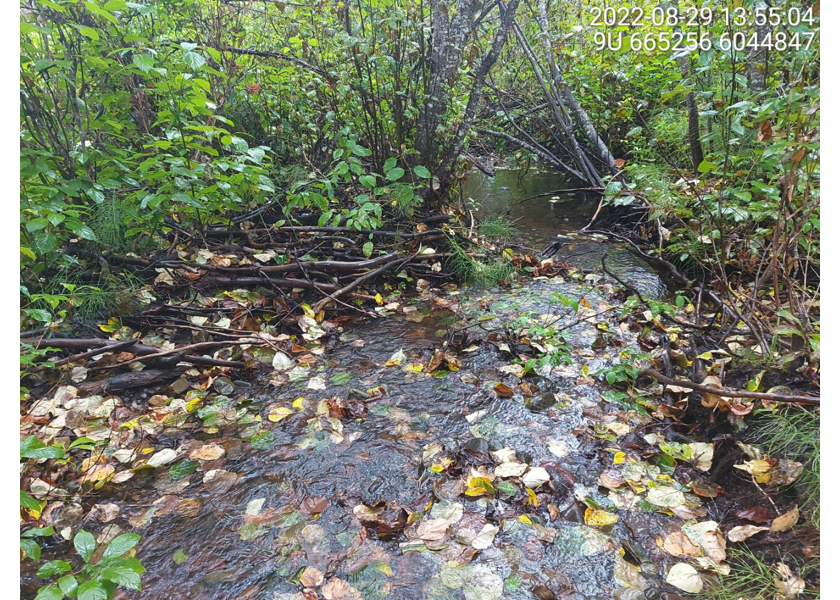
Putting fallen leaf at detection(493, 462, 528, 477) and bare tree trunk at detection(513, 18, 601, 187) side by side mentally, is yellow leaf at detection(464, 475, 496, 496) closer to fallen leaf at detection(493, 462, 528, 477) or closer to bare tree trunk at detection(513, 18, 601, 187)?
fallen leaf at detection(493, 462, 528, 477)

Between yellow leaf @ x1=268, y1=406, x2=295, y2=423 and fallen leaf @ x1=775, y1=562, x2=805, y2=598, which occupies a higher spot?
yellow leaf @ x1=268, y1=406, x2=295, y2=423

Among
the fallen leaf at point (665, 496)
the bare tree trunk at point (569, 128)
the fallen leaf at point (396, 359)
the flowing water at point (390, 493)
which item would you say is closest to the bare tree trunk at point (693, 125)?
the bare tree trunk at point (569, 128)

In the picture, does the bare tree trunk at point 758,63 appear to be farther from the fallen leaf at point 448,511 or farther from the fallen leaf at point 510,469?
the fallen leaf at point 448,511

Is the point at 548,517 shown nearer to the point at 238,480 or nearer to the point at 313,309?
the point at 238,480

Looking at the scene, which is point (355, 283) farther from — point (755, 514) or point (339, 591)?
point (755, 514)

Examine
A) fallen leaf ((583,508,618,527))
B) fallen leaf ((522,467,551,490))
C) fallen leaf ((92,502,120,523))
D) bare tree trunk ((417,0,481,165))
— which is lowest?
fallen leaf ((583,508,618,527))

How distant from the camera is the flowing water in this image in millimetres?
1549

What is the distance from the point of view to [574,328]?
316 cm

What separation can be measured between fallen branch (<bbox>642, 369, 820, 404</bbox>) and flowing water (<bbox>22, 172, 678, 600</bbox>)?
273 millimetres

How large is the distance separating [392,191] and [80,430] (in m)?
2.81

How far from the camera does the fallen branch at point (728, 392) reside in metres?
1.59

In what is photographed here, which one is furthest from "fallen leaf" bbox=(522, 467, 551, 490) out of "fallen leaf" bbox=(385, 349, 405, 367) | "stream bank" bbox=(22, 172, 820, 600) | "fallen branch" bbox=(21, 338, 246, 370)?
"fallen branch" bbox=(21, 338, 246, 370)

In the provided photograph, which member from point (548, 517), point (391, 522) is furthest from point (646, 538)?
point (391, 522)

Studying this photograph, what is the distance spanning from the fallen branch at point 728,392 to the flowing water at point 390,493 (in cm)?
27
